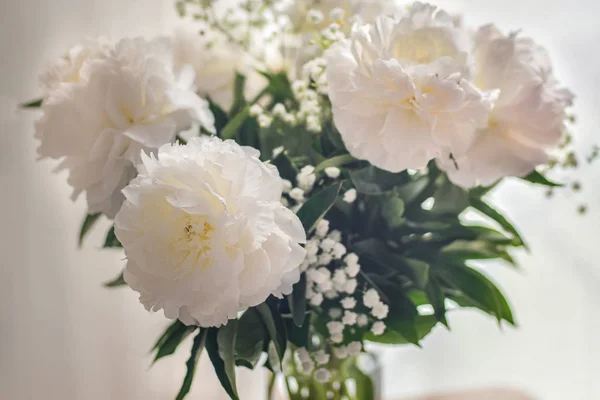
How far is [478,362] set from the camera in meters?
1.21

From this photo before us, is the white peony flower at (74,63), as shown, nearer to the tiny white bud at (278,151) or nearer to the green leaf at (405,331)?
the tiny white bud at (278,151)

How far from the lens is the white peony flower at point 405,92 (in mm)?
506

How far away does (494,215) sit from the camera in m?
Answer: 0.63

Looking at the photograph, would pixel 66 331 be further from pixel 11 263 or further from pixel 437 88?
pixel 437 88

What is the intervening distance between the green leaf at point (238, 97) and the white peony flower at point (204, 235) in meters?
0.25

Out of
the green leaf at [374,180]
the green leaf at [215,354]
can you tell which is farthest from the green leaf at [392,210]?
the green leaf at [215,354]

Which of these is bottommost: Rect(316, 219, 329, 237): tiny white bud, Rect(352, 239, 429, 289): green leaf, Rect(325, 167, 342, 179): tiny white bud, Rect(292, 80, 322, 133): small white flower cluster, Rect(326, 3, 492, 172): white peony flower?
Rect(352, 239, 429, 289): green leaf

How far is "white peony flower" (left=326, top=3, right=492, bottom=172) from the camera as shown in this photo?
1.66ft

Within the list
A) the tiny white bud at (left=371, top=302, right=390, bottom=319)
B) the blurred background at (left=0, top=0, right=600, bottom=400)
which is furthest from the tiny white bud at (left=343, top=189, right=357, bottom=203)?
the blurred background at (left=0, top=0, right=600, bottom=400)

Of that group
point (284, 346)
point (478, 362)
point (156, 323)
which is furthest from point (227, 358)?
point (478, 362)

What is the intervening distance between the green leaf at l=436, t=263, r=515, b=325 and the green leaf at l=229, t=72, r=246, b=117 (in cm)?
32

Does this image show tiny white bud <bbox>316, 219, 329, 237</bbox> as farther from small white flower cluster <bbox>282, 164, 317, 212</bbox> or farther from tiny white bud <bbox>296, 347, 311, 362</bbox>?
tiny white bud <bbox>296, 347, 311, 362</bbox>

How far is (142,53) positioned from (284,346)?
1.12 feet

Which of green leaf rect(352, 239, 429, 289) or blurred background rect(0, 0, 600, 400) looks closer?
green leaf rect(352, 239, 429, 289)
